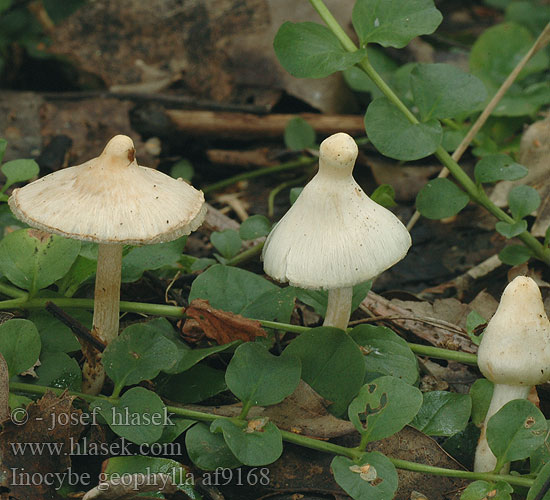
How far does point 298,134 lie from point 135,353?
1871 mm

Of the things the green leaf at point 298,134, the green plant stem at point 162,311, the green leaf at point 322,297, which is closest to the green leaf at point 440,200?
the green leaf at point 322,297

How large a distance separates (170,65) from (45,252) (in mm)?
2431

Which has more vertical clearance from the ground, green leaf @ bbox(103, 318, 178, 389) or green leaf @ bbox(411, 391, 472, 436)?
green leaf @ bbox(103, 318, 178, 389)

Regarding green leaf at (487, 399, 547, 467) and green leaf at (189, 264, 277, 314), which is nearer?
green leaf at (487, 399, 547, 467)

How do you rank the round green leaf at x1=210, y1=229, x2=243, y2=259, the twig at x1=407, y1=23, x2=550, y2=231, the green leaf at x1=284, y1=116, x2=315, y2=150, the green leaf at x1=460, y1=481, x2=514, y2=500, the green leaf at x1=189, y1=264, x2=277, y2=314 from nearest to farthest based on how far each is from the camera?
1. the green leaf at x1=460, y1=481, x2=514, y2=500
2. the green leaf at x1=189, y1=264, x2=277, y2=314
3. the round green leaf at x1=210, y1=229, x2=243, y2=259
4. the twig at x1=407, y1=23, x2=550, y2=231
5. the green leaf at x1=284, y1=116, x2=315, y2=150

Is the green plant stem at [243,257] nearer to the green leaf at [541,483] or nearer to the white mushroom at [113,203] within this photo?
the white mushroom at [113,203]

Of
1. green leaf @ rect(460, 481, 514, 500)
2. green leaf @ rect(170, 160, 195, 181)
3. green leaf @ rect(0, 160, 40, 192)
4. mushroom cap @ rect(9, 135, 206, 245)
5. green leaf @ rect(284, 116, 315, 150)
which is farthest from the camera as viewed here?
green leaf @ rect(170, 160, 195, 181)

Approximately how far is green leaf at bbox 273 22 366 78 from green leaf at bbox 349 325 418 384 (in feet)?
2.60

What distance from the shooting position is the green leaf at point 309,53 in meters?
2.22

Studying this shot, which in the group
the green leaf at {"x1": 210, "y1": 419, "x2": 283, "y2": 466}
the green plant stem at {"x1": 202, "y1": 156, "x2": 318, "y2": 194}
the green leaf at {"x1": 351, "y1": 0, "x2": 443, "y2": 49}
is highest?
the green leaf at {"x1": 351, "y1": 0, "x2": 443, "y2": 49}

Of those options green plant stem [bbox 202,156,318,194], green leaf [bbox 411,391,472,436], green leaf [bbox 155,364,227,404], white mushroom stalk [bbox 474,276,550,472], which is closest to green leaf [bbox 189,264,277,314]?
green leaf [bbox 155,364,227,404]

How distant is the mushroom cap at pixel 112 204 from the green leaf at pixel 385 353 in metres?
0.63

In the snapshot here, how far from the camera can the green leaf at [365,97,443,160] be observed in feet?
7.50

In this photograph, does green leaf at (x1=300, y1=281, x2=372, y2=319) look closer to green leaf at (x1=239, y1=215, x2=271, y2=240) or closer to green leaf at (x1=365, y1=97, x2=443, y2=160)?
green leaf at (x1=239, y1=215, x2=271, y2=240)
